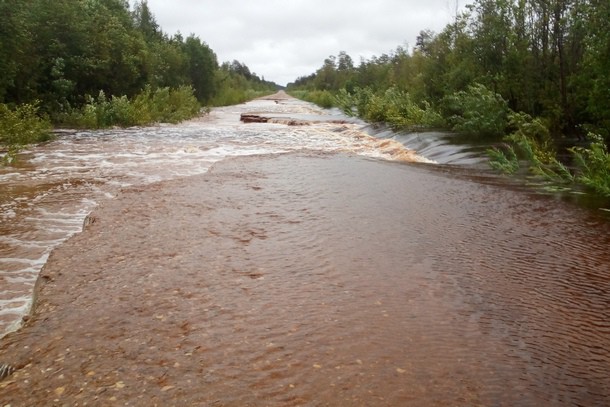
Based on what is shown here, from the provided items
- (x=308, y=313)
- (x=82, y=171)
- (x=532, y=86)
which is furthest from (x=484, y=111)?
(x=308, y=313)

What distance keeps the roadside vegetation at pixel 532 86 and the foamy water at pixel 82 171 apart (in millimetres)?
2792

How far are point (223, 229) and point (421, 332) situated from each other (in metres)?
3.09

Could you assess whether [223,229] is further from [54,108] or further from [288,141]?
[54,108]

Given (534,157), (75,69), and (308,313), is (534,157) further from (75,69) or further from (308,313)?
(75,69)

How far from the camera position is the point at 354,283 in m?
4.42

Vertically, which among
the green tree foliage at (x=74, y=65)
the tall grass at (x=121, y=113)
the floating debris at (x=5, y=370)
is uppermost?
the green tree foliage at (x=74, y=65)

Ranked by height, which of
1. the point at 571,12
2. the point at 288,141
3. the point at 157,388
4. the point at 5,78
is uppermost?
the point at 571,12

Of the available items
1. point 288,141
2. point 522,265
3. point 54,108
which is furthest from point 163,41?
point 522,265

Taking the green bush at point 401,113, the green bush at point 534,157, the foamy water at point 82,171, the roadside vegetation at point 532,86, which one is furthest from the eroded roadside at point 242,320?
the green bush at point 401,113

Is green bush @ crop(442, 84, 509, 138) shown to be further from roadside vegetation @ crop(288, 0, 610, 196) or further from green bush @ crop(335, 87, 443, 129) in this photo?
green bush @ crop(335, 87, 443, 129)

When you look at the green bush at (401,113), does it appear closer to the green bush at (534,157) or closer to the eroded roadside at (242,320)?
the green bush at (534,157)

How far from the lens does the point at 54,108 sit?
21328 millimetres

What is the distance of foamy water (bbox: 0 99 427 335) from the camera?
500cm

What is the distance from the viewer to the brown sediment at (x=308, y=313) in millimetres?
2879
